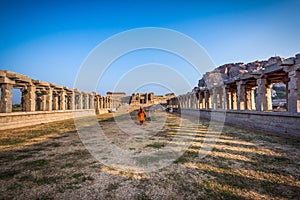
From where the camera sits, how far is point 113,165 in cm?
438

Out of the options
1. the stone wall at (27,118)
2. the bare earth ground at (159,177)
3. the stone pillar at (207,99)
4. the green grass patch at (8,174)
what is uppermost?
the stone pillar at (207,99)

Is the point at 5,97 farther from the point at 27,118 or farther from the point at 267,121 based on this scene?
the point at 267,121

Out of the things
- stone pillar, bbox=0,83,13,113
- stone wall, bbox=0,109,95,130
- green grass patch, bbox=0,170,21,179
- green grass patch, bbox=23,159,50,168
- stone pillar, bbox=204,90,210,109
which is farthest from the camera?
stone pillar, bbox=204,90,210,109

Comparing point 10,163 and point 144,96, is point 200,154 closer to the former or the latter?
point 10,163

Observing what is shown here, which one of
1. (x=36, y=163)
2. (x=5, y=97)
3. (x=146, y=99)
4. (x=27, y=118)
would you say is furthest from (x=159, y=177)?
(x=146, y=99)

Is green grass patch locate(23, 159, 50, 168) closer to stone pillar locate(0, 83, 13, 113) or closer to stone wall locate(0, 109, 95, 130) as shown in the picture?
stone wall locate(0, 109, 95, 130)

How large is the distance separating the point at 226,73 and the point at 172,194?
96944 millimetres

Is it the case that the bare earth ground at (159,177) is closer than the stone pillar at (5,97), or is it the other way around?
the bare earth ground at (159,177)

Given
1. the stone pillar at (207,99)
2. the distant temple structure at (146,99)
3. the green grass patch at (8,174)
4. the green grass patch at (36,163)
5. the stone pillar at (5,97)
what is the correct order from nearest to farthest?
the green grass patch at (8,174) < the green grass patch at (36,163) < the stone pillar at (5,97) < the stone pillar at (207,99) < the distant temple structure at (146,99)

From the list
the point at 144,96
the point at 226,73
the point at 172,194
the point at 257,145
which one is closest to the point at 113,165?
the point at 172,194

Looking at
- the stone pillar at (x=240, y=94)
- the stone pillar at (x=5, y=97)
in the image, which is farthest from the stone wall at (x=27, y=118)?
the stone pillar at (x=240, y=94)

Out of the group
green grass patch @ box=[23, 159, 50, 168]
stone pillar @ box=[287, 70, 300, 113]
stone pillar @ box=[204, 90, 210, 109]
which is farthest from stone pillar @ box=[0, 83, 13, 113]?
stone pillar @ box=[204, 90, 210, 109]

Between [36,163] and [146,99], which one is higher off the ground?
[146,99]

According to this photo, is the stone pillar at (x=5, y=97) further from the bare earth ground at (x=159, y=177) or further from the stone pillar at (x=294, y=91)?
the stone pillar at (x=294, y=91)
